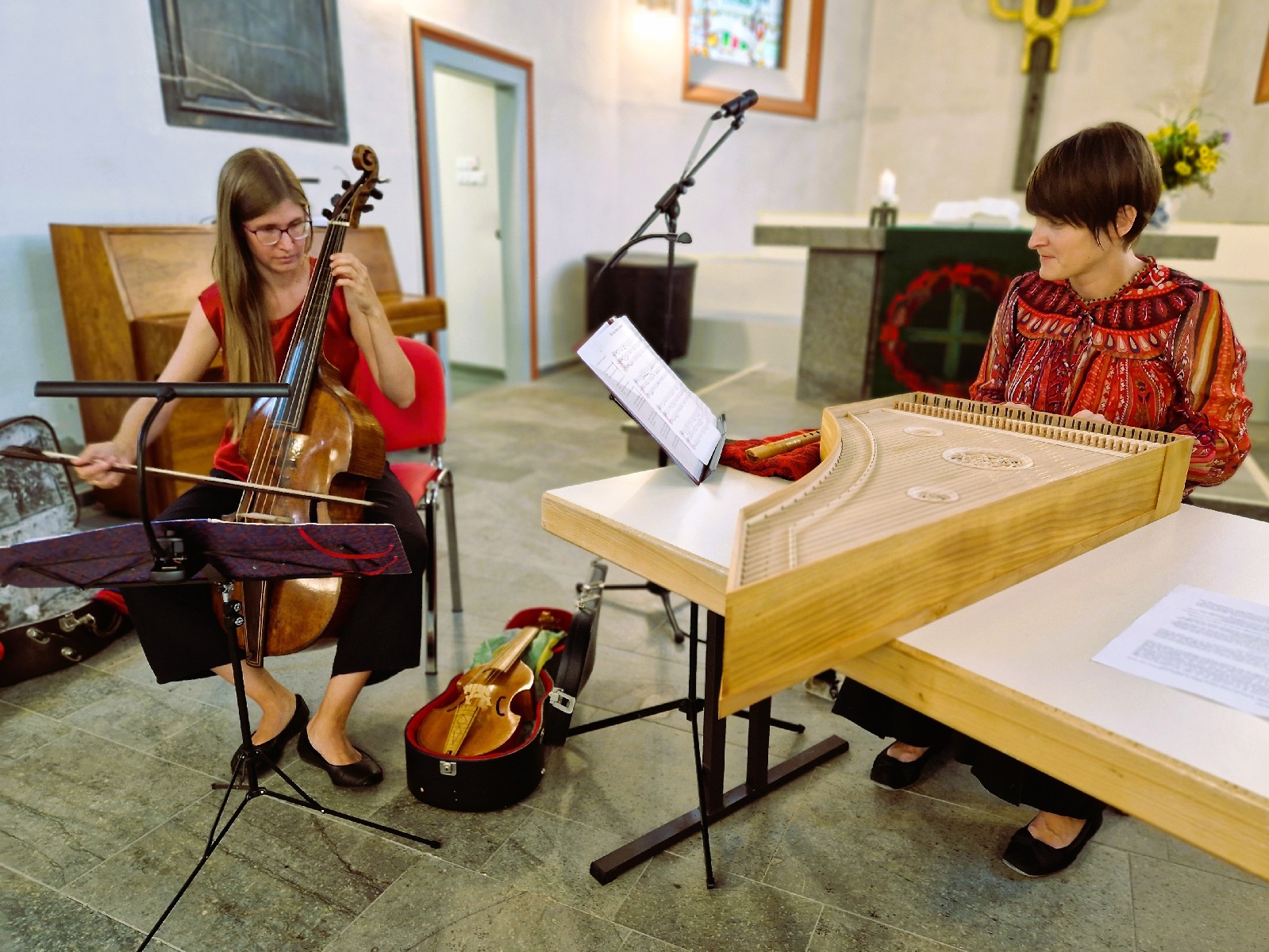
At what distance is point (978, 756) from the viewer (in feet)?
5.22

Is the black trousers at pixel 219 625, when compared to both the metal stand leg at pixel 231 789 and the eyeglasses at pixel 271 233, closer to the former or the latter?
the metal stand leg at pixel 231 789

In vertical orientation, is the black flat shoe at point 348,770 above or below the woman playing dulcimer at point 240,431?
below

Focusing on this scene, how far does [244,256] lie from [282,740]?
3.53ft

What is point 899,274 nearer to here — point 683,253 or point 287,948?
point 683,253

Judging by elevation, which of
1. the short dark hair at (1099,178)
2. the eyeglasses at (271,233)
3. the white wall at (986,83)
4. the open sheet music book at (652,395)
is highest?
the white wall at (986,83)

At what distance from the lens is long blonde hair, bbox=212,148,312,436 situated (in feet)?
5.92

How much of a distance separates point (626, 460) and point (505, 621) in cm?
183

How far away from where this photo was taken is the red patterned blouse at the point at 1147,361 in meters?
1.61

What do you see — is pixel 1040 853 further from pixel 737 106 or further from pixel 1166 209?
pixel 1166 209

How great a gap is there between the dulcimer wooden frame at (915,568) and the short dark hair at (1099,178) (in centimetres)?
45

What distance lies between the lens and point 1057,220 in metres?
1.63

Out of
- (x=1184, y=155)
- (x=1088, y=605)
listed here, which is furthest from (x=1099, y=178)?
(x=1184, y=155)

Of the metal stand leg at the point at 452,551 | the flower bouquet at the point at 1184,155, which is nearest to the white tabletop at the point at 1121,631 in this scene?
the metal stand leg at the point at 452,551

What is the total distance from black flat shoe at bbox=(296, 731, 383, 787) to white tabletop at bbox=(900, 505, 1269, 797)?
4.29 feet
